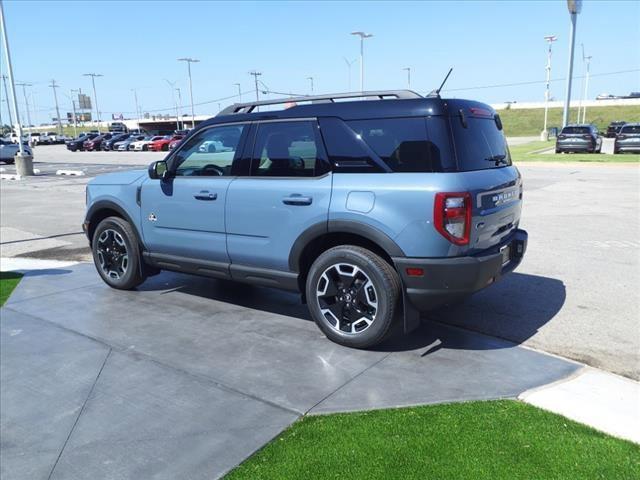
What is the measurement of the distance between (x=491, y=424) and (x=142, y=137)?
5372 cm

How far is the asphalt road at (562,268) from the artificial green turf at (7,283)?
1.10 metres

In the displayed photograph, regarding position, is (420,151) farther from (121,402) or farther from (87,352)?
(87,352)

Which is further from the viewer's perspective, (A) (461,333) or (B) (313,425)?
(A) (461,333)

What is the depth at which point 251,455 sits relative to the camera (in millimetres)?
2977

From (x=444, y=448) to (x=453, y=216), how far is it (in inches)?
62.2

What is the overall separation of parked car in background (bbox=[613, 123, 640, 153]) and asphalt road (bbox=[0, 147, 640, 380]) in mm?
13509

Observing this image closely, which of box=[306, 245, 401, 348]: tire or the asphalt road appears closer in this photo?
box=[306, 245, 401, 348]: tire

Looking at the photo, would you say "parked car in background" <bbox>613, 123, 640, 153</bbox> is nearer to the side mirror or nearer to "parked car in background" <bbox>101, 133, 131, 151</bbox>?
the side mirror

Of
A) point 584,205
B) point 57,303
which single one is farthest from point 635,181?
point 57,303

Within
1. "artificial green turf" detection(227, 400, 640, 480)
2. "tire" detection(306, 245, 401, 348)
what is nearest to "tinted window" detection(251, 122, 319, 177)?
"tire" detection(306, 245, 401, 348)

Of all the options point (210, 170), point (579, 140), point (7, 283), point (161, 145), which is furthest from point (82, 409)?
point (161, 145)

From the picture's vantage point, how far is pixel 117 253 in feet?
20.2

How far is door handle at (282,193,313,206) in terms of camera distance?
4426 millimetres

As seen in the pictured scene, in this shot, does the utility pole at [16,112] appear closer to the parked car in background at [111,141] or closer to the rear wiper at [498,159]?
the rear wiper at [498,159]
